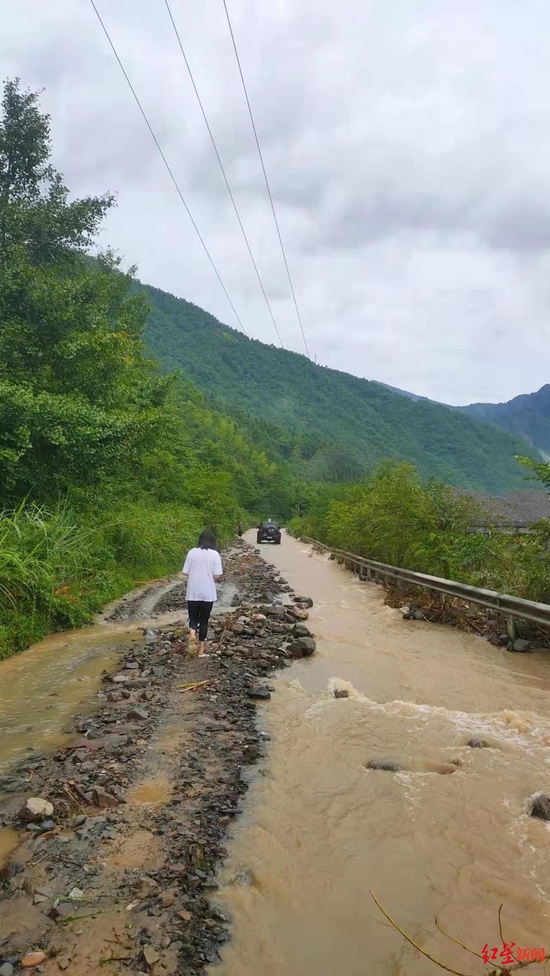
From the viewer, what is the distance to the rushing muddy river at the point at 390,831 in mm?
2811

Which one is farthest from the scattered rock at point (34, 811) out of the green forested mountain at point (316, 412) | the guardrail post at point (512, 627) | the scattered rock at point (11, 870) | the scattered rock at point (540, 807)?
the green forested mountain at point (316, 412)

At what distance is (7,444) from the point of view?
41.7ft

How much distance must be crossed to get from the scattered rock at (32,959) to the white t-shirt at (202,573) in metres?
5.60

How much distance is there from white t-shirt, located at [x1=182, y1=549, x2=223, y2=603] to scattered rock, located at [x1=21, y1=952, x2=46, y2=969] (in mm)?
5595

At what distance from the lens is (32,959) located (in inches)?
99.0

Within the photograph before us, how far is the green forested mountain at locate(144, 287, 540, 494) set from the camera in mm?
142750

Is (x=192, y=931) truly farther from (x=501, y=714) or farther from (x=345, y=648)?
(x=345, y=648)

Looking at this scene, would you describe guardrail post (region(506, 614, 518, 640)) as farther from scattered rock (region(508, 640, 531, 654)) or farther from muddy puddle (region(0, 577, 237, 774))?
muddy puddle (region(0, 577, 237, 774))

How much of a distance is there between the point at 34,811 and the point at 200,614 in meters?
4.67

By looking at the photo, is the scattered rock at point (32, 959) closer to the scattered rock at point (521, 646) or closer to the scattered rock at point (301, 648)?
the scattered rock at point (301, 648)

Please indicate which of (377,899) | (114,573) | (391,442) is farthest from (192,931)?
(391,442)

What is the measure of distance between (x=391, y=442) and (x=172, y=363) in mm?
75133

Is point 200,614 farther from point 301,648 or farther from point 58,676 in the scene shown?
point 58,676

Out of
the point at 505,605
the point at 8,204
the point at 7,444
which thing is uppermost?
the point at 8,204
